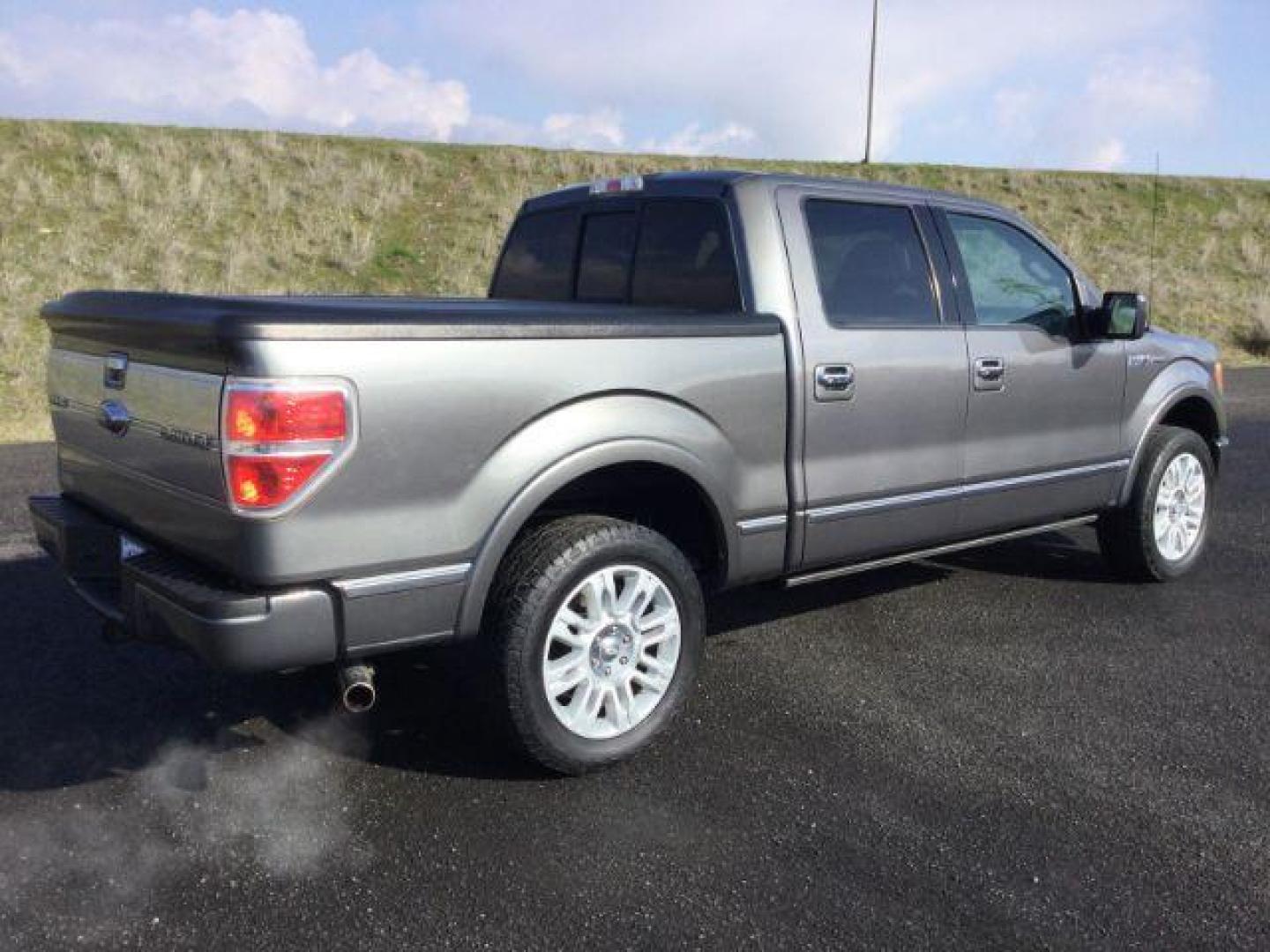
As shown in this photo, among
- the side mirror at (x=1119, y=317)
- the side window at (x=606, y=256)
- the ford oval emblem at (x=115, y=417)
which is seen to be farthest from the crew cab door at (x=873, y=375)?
the ford oval emblem at (x=115, y=417)

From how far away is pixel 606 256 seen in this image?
4691 mm

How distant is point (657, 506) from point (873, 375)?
0.92 metres

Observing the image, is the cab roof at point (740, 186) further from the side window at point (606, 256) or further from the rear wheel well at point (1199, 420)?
the rear wheel well at point (1199, 420)

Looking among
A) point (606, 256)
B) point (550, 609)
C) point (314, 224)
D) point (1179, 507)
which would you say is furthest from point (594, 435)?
point (314, 224)

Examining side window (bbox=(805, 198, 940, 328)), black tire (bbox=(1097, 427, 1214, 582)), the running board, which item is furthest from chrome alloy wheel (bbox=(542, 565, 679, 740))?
black tire (bbox=(1097, 427, 1214, 582))

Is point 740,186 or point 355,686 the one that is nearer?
point 355,686

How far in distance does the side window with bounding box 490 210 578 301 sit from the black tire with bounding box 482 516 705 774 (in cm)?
166

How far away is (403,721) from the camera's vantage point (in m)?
3.96

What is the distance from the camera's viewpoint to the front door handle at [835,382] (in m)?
4.01

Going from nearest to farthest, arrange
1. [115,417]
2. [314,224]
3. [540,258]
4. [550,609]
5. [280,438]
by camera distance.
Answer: [280,438] < [550,609] < [115,417] < [540,258] < [314,224]

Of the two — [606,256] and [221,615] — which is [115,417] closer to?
[221,615]

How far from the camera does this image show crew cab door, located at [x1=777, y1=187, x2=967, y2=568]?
13.4 ft

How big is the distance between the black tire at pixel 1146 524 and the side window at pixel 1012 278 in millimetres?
905

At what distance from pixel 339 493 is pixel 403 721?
129 centimetres
